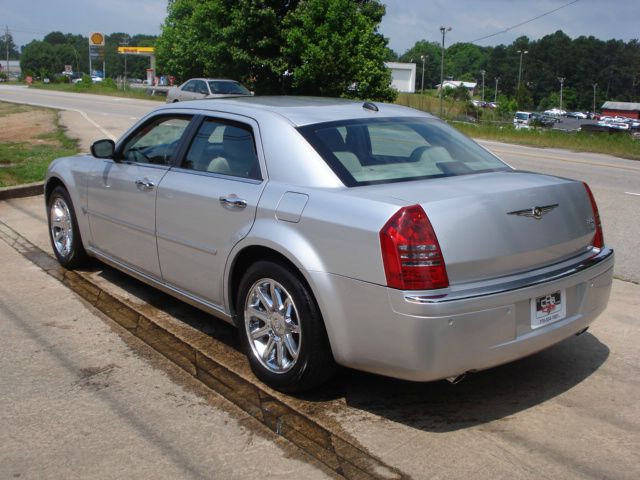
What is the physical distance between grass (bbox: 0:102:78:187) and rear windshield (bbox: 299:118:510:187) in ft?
25.3

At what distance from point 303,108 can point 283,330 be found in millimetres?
1496

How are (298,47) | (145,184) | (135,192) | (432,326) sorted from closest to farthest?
(432,326), (145,184), (135,192), (298,47)

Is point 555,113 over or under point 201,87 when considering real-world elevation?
over

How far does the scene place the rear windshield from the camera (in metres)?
4.10

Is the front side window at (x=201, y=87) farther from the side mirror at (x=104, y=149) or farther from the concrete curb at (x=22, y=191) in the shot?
the side mirror at (x=104, y=149)

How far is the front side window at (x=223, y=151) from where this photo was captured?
4445 millimetres

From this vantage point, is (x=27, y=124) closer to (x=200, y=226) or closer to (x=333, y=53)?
(x=333, y=53)

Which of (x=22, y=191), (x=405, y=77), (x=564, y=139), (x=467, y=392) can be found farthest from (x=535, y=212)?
(x=405, y=77)

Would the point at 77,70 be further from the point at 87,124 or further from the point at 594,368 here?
the point at 594,368

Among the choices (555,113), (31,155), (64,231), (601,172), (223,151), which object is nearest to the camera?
(223,151)

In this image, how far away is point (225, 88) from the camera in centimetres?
2725

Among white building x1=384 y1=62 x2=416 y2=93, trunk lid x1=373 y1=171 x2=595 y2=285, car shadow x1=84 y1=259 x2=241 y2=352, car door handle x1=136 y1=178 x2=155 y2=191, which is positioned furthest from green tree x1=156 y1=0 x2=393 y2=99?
white building x1=384 y1=62 x2=416 y2=93

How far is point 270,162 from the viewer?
13.9 feet

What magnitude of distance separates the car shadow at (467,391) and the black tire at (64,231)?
7.39 feet
